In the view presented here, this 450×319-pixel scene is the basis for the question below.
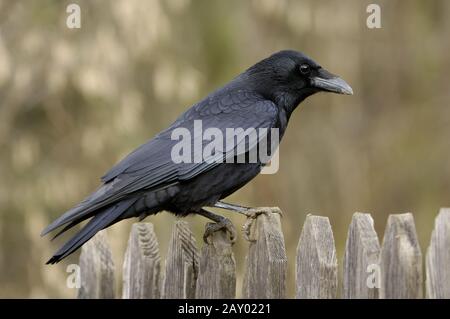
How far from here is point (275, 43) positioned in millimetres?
8820

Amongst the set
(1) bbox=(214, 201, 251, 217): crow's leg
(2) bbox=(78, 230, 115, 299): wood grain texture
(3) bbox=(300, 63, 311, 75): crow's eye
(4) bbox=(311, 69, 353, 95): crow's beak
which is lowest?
(2) bbox=(78, 230, 115, 299): wood grain texture

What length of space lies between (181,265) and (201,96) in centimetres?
483

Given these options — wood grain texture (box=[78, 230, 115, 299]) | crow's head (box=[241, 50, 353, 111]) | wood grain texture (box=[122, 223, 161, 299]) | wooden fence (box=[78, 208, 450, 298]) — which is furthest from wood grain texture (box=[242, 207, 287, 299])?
crow's head (box=[241, 50, 353, 111])

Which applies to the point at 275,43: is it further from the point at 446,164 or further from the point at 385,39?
the point at 446,164

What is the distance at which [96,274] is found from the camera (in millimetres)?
3689

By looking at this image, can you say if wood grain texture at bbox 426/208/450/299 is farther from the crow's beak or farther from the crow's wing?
the crow's beak

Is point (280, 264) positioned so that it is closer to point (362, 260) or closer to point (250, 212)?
point (362, 260)

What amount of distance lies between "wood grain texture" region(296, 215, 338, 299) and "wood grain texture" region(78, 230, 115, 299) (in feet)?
2.72

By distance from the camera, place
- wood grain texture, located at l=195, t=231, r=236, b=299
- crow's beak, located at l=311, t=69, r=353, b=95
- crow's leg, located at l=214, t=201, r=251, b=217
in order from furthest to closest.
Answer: crow's beak, located at l=311, t=69, r=353, b=95 → crow's leg, located at l=214, t=201, r=251, b=217 → wood grain texture, located at l=195, t=231, r=236, b=299

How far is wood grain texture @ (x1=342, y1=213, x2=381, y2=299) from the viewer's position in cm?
338

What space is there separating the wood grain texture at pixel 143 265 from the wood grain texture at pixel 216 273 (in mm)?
199

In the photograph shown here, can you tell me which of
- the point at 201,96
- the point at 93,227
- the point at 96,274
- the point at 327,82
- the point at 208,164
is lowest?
the point at 96,274

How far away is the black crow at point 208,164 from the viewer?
4.38 meters

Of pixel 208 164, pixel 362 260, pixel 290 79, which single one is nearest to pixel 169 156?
pixel 208 164
